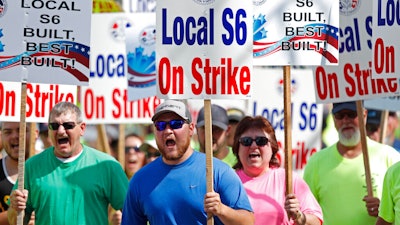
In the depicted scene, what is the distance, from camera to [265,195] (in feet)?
29.5

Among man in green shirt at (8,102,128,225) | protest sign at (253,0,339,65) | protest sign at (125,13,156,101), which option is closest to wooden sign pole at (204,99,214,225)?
protest sign at (253,0,339,65)

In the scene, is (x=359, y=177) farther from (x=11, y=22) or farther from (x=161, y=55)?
(x=11, y=22)

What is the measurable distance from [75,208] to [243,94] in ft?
5.82

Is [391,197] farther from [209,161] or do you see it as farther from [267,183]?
[209,161]

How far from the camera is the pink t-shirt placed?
8891mm

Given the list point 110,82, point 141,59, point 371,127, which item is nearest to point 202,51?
point 141,59

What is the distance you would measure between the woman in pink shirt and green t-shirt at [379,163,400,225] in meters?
0.49

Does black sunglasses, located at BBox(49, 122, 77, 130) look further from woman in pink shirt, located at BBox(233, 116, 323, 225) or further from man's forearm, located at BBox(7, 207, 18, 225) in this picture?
woman in pink shirt, located at BBox(233, 116, 323, 225)

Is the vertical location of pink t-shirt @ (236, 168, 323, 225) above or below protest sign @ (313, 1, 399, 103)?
below

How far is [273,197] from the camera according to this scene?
897 centimetres

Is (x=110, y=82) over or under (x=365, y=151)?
over

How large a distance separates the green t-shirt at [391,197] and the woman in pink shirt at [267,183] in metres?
0.49

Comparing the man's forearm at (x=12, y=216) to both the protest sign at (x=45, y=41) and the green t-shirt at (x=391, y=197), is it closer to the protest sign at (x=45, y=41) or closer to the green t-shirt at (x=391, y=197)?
the protest sign at (x=45, y=41)

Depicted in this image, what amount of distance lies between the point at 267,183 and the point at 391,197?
3.14ft
